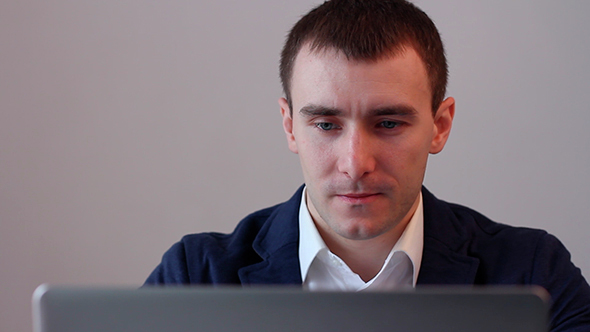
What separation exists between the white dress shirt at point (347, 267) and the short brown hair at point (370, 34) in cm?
29

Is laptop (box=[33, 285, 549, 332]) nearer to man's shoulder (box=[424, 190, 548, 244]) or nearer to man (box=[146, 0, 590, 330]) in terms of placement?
man (box=[146, 0, 590, 330])

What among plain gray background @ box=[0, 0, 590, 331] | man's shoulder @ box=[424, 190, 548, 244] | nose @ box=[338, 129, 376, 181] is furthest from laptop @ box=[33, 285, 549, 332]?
plain gray background @ box=[0, 0, 590, 331]

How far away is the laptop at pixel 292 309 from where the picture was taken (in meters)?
0.67

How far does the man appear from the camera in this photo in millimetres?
1274

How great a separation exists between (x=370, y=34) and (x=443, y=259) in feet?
1.72

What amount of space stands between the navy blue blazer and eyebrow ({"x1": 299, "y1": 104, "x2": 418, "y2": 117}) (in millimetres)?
311

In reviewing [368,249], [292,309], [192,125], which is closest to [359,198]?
[368,249]

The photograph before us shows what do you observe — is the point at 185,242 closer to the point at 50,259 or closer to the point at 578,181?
the point at 50,259

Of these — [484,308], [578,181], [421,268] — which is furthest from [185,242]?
[578,181]

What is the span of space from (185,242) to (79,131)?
1.03 metres

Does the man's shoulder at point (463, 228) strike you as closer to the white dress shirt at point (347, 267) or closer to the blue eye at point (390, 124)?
the white dress shirt at point (347, 267)

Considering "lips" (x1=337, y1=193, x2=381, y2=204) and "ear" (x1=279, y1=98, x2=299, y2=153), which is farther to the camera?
"ear" (x1=279, y1=98, x2=299, y2=153)

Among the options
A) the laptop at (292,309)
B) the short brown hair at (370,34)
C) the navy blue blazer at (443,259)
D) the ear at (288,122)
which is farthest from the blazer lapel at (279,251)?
the laptop at (292,309)

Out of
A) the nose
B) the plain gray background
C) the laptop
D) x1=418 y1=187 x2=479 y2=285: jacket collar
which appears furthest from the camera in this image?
the plain gray background
